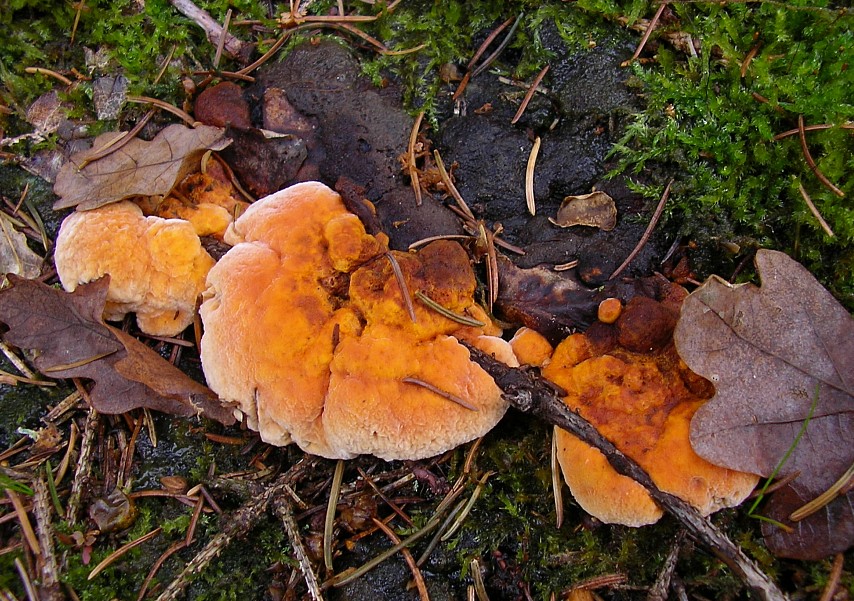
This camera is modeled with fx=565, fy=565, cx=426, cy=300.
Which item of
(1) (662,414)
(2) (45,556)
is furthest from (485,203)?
(2) (45,556)

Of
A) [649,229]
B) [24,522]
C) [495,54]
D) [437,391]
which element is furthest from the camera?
[495,54]

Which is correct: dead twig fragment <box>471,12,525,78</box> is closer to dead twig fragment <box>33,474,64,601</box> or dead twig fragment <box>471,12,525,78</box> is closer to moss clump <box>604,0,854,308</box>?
moss clump <box>604,0,854,308</box>

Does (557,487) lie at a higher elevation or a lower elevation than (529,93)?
lower

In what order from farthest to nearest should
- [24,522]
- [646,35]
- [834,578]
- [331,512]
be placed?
[646,35], [331,512], [24,522], [834,578]

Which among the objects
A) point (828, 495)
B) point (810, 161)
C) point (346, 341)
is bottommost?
point (828, 495)

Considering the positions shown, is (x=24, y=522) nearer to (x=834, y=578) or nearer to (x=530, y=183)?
(x=530, y=183)

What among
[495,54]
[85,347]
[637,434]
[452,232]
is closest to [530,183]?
[452,232]

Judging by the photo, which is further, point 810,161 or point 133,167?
point 133,167
